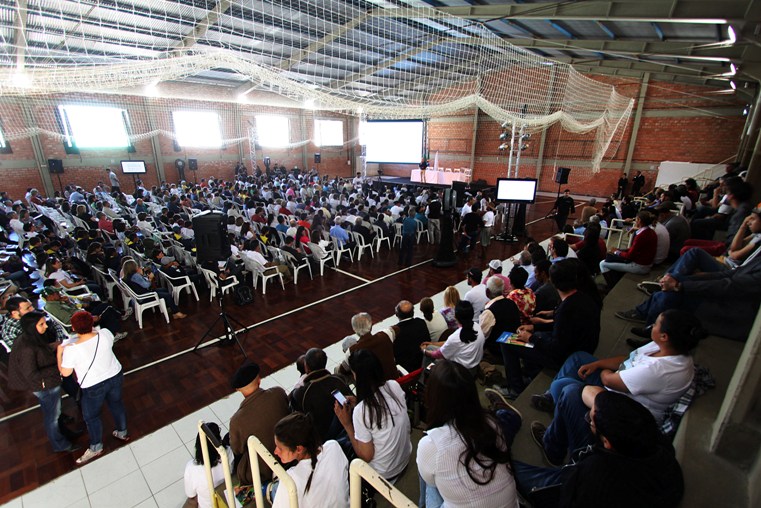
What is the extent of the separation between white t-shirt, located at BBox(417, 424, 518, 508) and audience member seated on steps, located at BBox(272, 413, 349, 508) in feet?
1.34

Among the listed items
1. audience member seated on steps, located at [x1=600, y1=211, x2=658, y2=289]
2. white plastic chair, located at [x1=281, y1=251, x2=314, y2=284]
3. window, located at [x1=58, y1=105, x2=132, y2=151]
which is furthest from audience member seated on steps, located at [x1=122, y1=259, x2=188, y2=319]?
window, located at [x1=58, y1=105, x2=132, y2=151]

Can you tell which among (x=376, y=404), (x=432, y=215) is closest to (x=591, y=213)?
(x=432, y=215)

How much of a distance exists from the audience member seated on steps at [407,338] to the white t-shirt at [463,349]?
0.35 metres

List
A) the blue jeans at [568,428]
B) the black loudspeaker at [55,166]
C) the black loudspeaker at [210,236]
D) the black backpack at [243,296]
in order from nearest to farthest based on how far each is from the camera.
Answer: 1. the blue jeans at [568,428]
2. the black loudspeaker at [210,236]
3. the black backpack at [243,296]
4. the black loudspeaker at [55,166]

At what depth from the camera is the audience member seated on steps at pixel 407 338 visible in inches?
122

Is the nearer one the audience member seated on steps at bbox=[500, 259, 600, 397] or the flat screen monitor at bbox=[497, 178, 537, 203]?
the audience member seated on steps at bbox=[500, 259, 600, 397]

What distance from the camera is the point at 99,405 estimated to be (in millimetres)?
2736

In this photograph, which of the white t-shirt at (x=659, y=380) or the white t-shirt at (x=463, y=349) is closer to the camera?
the white t-shirt at (x=659, y=380)

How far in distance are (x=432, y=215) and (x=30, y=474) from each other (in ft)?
23.8

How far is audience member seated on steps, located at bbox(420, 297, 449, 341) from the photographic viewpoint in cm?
332

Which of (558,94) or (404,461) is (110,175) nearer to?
(404,461)

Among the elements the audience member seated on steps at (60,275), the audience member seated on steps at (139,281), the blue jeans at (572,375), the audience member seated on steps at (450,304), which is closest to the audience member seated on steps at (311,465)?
the blue jeans at (572,375)

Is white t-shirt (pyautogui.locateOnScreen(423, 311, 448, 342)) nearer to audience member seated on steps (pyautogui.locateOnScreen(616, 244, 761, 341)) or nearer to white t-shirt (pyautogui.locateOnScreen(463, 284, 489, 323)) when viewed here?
white t-shirt (pyautogui.locateOnScreen(463, 284, 489, 323))

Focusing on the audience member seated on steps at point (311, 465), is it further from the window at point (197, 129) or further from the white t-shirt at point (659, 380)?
the window at point (197, 129)
